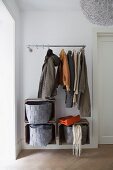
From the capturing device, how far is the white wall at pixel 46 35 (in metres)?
3.04

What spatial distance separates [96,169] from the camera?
2309 mm

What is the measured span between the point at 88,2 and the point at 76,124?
1.69 meters

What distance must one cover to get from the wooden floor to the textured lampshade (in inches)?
68.4

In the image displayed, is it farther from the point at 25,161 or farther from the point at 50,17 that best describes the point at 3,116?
the point at 50,17

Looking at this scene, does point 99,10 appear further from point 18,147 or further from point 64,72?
point 18,147

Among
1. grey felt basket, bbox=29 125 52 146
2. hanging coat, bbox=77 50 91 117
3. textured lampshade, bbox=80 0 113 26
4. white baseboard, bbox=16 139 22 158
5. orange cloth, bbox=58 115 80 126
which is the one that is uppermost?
textured lampshade, bbox=80 0 113 26

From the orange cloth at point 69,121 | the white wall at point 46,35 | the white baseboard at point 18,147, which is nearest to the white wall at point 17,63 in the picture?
the white baseboard at point 18,147

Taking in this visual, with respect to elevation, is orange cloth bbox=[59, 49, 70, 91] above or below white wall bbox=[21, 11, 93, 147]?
below

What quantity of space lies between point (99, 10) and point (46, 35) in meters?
1.50

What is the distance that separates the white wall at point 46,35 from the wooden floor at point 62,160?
2.66ft

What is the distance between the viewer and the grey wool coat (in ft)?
8.53

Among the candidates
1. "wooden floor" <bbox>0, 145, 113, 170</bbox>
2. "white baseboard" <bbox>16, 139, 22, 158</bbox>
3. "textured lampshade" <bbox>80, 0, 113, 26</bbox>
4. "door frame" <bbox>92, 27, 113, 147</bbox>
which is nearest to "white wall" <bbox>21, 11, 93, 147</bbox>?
"door frame" <bbox>92, 27, 113, 147</bbox>

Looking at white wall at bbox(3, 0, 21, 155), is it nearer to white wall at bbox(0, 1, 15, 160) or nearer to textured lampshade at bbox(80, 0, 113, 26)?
white wall at bbox(0, 1, 15, 160)

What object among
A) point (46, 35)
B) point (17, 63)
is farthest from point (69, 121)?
point (46, 35)
